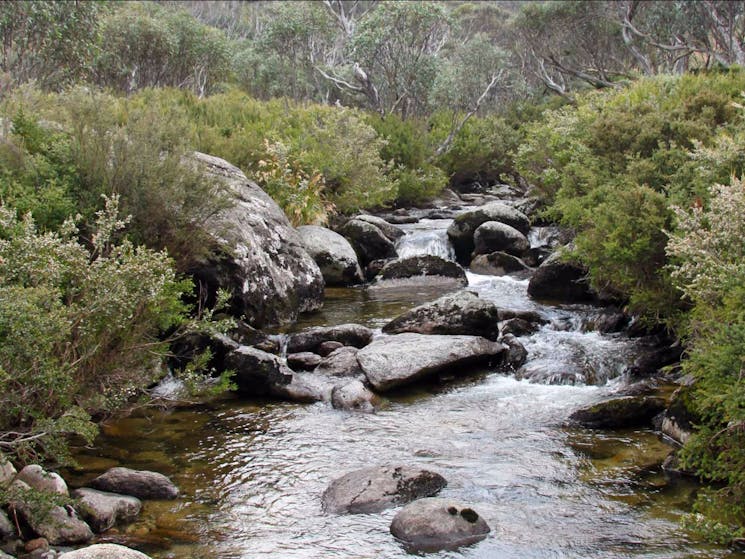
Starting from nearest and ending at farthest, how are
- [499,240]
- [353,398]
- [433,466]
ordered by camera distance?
[433,466] → [353,398] → [499,240]

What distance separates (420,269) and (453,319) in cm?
502

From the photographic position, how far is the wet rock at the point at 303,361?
10352 mm

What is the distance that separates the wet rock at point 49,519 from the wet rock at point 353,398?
12.2 ft

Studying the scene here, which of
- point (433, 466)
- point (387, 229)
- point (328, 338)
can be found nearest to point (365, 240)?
point (387, 229)

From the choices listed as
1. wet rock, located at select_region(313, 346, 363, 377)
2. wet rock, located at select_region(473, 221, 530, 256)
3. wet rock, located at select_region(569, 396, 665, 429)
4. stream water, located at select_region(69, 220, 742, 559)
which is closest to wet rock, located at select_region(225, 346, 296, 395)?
stream water, located at select_region(69, 220, 742, 559)

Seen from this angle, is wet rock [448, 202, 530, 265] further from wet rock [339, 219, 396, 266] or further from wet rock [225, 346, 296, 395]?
wet rock [225, 346, 296, 395]

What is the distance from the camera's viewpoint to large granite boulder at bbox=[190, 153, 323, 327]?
1140cm

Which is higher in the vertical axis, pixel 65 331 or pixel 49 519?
pixel 65 331

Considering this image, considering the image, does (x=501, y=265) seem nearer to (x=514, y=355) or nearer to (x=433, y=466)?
(x=514, y=355)

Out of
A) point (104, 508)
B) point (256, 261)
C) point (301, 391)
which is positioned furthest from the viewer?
point (256, 261)

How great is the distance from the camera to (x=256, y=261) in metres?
12.2

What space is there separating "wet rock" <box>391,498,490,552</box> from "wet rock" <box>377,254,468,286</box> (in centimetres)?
1026

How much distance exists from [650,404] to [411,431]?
266 centimetres

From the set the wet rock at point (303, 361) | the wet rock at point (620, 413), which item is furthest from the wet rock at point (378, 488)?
the wet rock at point (303, 361)
